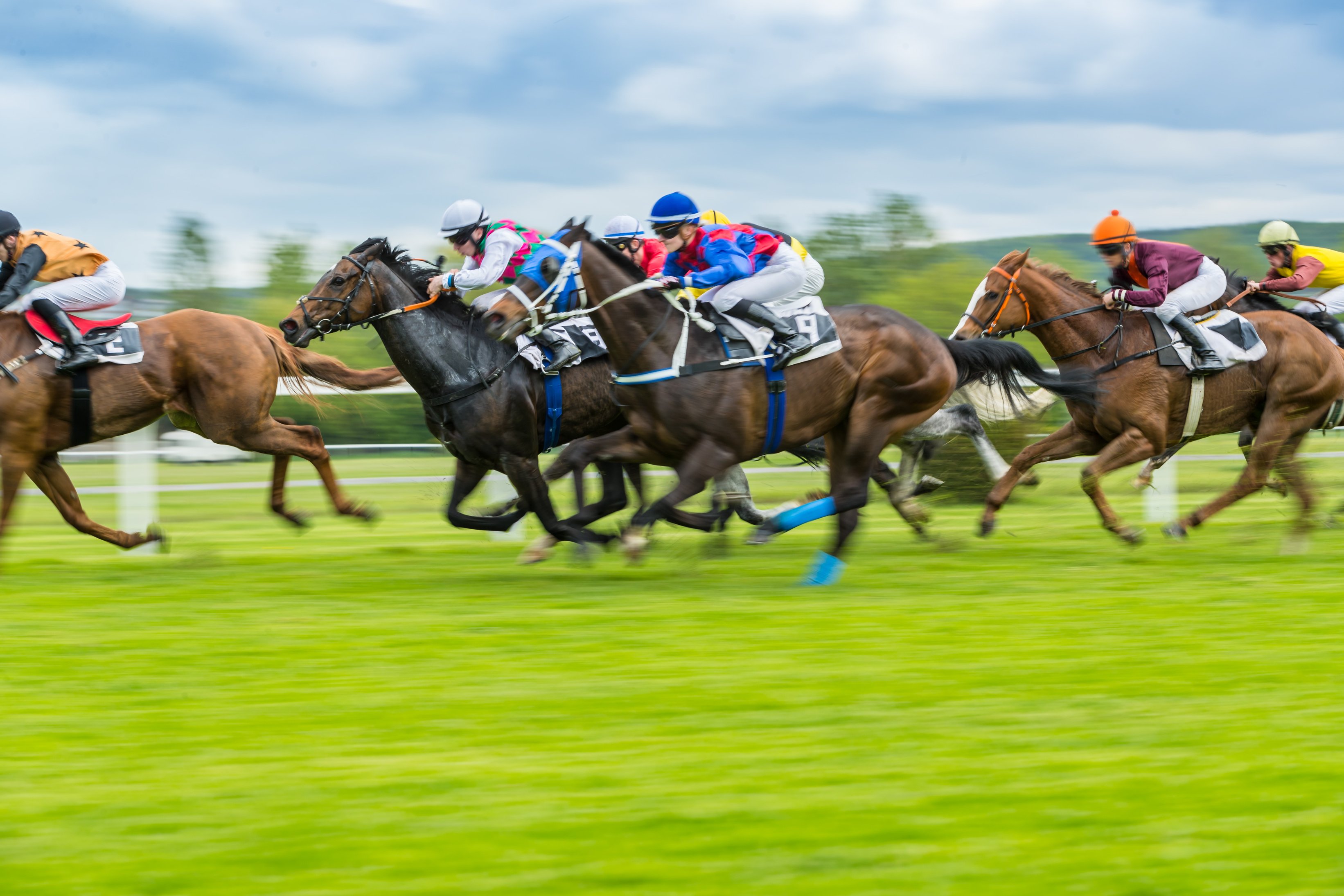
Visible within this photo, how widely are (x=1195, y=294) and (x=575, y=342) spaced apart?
344 cm

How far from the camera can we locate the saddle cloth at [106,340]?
715 cm

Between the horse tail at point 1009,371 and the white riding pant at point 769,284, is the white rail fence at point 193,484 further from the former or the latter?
the white riding pant at point 769,284

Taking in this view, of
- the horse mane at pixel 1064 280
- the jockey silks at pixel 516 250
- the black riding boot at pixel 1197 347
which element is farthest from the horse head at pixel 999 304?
the jockey silks at pixel 516 250

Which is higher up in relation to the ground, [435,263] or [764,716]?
[435,263]

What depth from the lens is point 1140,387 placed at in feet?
25.1

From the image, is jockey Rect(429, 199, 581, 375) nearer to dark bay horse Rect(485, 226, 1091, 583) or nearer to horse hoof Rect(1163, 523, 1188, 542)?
dark bay horse Rect(485, 226, 1091, 583)

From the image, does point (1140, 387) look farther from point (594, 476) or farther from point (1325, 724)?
point (594, 476)

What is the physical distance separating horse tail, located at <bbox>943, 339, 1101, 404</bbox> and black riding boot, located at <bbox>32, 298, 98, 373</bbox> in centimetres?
440

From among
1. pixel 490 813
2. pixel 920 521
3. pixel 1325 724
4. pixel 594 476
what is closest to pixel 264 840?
pixel 490 813

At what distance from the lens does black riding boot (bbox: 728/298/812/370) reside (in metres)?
6.50

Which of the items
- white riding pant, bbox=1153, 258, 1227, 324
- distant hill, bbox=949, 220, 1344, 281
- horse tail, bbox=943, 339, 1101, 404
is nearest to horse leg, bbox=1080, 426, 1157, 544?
horse tail, bbox=943, 339, 1101, 404

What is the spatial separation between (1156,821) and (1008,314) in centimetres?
522

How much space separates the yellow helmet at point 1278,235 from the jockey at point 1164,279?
0.75 metres

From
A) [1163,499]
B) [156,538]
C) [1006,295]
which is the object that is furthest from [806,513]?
[1163,499]
